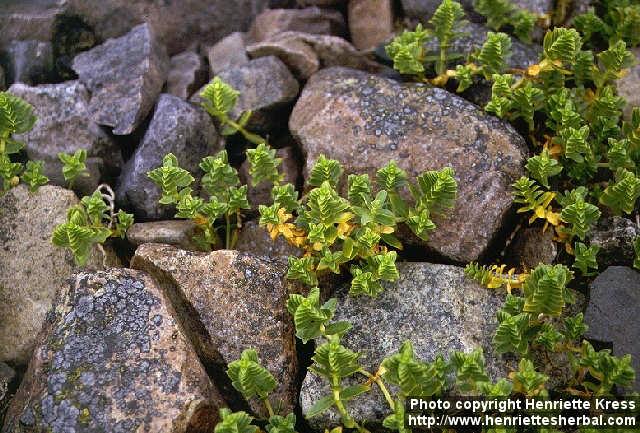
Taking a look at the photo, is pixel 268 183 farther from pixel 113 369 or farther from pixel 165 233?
pixel 113 369

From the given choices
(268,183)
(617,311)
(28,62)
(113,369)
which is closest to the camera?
(113,369)

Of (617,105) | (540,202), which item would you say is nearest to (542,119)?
(617,105)

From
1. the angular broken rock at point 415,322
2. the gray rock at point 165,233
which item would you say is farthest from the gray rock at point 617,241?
the gray rock at point 165,233

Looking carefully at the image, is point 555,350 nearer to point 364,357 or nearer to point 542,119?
point 364,357

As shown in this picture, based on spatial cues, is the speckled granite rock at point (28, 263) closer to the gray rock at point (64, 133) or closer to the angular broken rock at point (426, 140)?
the gray rock at point (64, 133)

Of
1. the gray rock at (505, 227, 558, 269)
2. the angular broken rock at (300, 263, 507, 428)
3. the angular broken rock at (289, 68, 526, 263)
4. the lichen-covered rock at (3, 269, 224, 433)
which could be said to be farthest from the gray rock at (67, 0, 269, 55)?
the gray rock at (505, 227, 558, 269)

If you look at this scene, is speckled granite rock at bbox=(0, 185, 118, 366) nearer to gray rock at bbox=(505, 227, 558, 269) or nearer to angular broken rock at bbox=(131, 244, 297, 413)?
angular broken rock at bbox=(131, 244, 297, 413)

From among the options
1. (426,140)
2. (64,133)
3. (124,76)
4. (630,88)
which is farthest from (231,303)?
(630,88)
